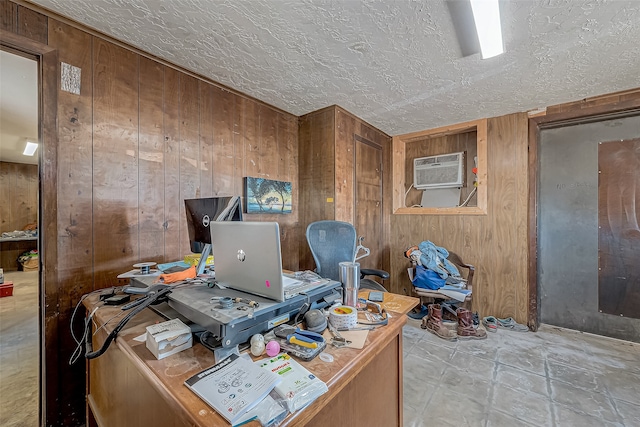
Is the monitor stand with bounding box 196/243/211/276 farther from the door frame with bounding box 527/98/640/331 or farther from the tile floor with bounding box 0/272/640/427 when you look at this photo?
the door frame with bounding box 527/98/640/331

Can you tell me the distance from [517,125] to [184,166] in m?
3.53

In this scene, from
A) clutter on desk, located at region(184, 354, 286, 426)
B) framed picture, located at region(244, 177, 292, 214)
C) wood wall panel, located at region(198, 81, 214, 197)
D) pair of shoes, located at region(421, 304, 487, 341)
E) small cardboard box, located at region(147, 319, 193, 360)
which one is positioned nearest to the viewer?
clutter on desk, located at region(184, 354, 286, 426)

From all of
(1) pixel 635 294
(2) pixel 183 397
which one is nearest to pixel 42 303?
(2) pixel 183 397

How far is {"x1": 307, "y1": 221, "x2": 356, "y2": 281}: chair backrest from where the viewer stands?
2223mm

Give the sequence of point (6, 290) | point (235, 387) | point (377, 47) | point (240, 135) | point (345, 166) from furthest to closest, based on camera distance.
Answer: point (6, 290) < point (345, 166) < point (240, 135) < point (377, 47) < point (235, 387)

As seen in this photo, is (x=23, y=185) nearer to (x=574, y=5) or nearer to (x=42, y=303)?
(x=42, y=303)

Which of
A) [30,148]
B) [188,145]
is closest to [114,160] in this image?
[188,145]

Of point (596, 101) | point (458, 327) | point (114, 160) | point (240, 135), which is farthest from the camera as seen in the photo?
point (458, 327)

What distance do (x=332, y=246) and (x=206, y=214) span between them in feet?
3.90

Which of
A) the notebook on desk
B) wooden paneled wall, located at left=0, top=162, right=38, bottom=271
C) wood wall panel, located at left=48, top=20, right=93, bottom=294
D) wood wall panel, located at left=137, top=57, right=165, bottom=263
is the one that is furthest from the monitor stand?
wooden paneled wall, located at left=0, top=162, right=38, bottom=271

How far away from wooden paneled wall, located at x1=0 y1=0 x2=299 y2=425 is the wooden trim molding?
2.45 m

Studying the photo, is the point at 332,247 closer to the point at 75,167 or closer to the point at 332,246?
the point at 332,246

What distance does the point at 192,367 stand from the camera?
2.44 feet

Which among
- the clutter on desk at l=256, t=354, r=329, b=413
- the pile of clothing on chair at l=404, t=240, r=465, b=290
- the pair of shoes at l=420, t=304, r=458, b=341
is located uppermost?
the clutter on desk at l=256, t=354, r=329, b=413
